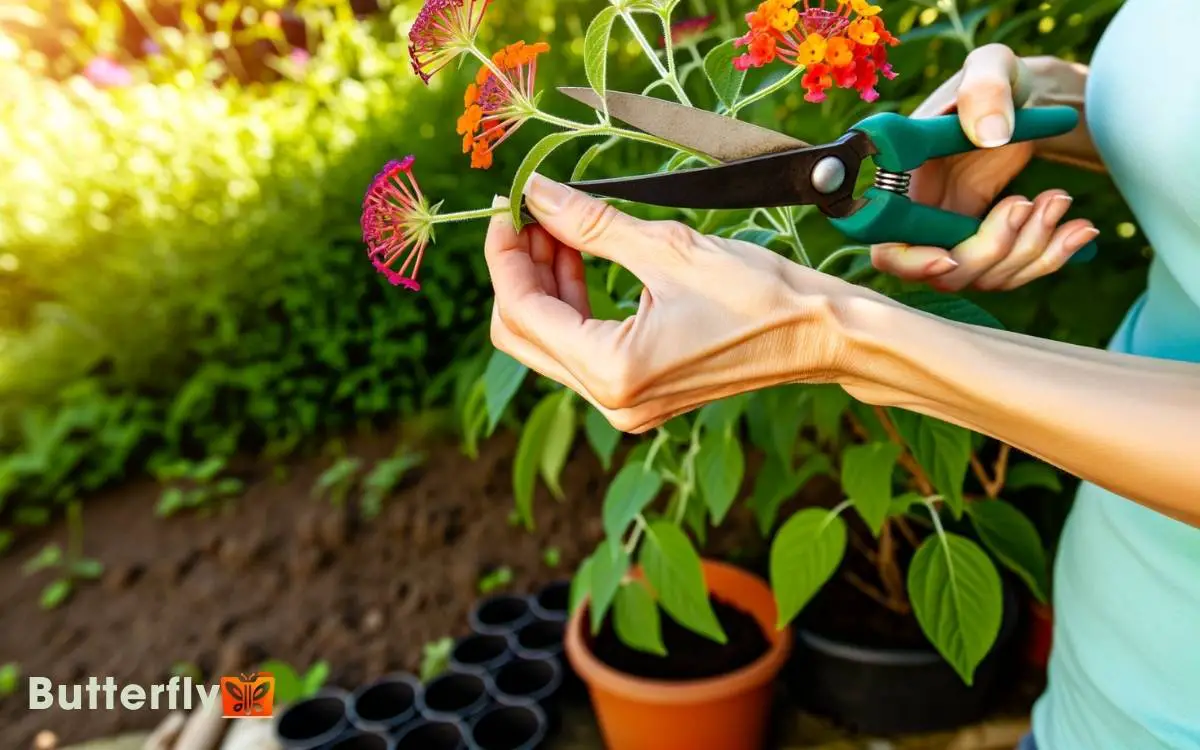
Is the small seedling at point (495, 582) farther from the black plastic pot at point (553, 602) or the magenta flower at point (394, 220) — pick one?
the magenta flower at point (394, 220)

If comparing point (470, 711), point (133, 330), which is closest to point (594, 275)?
point (470, 711)

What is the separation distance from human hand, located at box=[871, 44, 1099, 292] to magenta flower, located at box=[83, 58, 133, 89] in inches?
114

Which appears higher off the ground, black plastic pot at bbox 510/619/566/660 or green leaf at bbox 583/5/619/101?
green leaf at bbox 583/5/619/101

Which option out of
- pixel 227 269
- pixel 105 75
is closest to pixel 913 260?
pixel 227 269

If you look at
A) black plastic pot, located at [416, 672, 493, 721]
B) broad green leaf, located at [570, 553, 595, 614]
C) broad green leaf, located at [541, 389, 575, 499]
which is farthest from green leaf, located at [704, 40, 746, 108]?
black plastic pot, located at [416, 672, 493, 721]

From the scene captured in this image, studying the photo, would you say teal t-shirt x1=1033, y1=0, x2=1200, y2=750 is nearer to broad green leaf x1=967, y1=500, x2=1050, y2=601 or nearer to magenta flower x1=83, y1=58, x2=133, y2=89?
broad green leaf x1=967, y1=500, x2=1050, y2=601

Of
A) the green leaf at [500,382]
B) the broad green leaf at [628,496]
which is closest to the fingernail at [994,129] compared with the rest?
the green leaf at [500,382]

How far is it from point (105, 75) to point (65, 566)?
5.40 feet

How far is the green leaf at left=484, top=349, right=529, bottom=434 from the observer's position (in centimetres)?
87

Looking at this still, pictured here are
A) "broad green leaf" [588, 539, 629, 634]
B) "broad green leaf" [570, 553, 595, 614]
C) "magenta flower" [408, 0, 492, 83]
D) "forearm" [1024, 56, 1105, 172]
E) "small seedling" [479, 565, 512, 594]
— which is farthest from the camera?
"small seedling" [479, 565, 512, 594]

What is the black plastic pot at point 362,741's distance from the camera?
1.40 m

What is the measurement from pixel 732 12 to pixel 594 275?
61 centimetres

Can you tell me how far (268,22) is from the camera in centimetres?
292

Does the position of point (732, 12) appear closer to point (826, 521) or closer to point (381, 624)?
point (826, 521)
